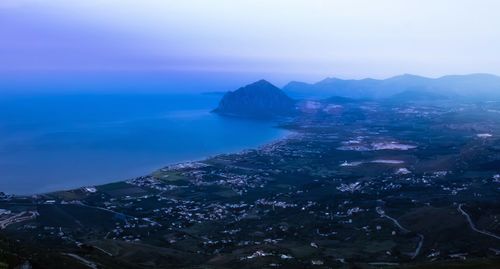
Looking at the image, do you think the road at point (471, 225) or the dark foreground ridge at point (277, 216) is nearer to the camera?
the dark foreground ridge at point (277, 216)

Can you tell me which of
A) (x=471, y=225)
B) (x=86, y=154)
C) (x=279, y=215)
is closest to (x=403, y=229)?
(x=471, y=225)

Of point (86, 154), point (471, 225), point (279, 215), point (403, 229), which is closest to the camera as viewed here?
point (471, 225)

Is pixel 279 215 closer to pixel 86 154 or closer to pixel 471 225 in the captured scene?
pixel 471 225

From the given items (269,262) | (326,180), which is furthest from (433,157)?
(269,262)

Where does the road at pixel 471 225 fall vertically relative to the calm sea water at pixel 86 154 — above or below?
above

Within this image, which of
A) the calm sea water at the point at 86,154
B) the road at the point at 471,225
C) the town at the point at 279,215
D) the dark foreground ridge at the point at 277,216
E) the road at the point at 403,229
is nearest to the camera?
the dark foreground ridge at the point at 277,216

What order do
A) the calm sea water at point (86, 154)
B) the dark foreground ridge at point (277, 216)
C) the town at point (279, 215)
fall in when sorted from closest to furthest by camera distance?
1. the dark foreground ridge at point (277, 216)
2. the town at point (279, 215)
3. the calm sea water at point (86, 154)

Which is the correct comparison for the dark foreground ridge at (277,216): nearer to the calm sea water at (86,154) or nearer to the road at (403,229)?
the road at (403,229)

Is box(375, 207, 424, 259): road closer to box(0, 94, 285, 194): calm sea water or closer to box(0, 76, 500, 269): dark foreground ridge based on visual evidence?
box(0, 76, 500, 269): dark foreground ridge

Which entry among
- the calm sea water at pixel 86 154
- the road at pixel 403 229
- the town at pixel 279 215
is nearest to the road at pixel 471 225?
the town at pixel 279 215

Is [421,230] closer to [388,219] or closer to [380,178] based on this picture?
[388,219]

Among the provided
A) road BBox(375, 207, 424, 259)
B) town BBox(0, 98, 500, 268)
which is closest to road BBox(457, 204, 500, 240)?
town BBox(0, 98, 500, 268)

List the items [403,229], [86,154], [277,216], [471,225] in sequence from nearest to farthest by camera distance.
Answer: [471,225]
[403,229]
[277,216]
[86,154]
